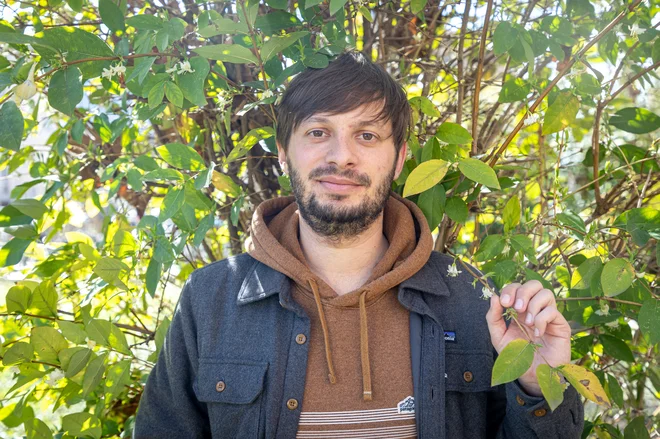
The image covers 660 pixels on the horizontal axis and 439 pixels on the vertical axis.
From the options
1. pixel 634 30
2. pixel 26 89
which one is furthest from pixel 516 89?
pixel 26 89

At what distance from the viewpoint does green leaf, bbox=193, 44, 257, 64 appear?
1.51 m

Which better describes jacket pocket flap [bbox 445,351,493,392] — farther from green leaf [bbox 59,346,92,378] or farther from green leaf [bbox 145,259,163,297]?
green leaf [bbox 59,346,92,378]

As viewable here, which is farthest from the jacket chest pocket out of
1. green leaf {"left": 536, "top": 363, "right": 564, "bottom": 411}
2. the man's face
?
green leaf {"left": 536, "top": 363, "right": 564, "bottom": 411}

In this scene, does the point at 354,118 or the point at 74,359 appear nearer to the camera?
the point at 74,359

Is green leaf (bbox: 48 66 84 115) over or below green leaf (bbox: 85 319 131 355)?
over

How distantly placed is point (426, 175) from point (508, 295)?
0.36m

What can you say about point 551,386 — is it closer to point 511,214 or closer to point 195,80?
point 511,214

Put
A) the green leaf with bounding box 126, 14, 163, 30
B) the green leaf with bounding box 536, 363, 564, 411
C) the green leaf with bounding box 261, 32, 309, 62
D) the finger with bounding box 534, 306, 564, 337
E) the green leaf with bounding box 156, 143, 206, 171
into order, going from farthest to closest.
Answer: the green leaf with bounding box 156, 143, 206, 171
the green leaf with bounding box 261, 32, 309, 62
the green leaf with bounding box 126, 14, 163, 30
the finger with bounding box 534, 306, 564, 337
the green leaf with bounding box 536, 363, 564, 411

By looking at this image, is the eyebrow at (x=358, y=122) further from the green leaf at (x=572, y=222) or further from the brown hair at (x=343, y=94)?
the green leaf at (x=572, y=222)

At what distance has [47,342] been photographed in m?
1.75

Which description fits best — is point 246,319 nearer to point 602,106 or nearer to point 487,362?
point 487,362

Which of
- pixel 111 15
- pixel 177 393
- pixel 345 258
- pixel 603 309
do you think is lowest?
pixel 177 393

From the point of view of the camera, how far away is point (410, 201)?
1940mm

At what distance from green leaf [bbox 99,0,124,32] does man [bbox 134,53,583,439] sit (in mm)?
494
